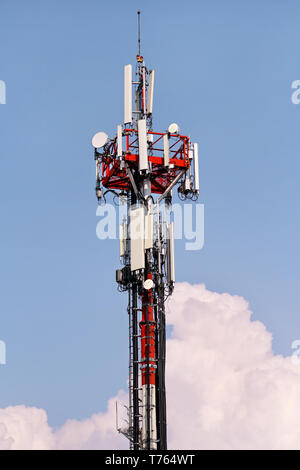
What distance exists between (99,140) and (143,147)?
6.55m

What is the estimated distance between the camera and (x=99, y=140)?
11312 centimetres

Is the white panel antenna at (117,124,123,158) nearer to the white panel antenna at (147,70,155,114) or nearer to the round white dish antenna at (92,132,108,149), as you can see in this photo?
the round white dish antenna at (92,132,108,149)

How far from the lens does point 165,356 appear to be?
109 m

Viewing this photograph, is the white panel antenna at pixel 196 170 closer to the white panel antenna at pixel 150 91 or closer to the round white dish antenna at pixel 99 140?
the white panel antenna at pixel 150 91

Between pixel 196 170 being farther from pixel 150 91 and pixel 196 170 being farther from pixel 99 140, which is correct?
pixel 99 140

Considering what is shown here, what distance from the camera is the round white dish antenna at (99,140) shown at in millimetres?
112938

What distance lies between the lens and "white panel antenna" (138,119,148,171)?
109500 mm

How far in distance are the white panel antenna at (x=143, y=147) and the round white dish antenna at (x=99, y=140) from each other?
16.1 ft

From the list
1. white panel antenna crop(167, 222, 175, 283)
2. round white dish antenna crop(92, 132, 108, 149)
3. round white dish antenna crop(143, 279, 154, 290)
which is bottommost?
round white dish antenna crop(143, 279, 154, 290)

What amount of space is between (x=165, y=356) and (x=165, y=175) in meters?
23.0

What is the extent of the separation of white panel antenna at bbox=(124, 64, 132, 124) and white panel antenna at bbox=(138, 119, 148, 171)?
7.81 feet
